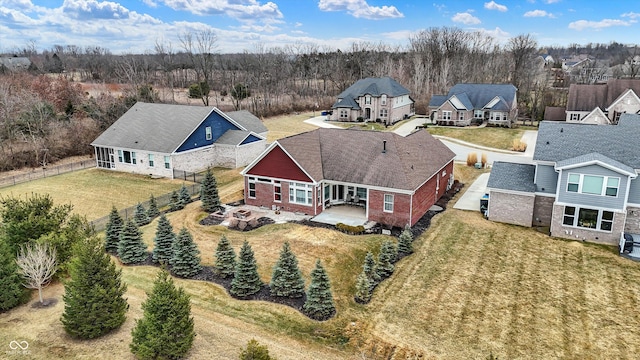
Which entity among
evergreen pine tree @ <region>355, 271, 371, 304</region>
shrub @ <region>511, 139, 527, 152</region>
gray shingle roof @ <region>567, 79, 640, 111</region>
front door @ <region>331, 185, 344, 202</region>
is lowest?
evergreen pine tree @ <region>355, 271, 371, 304</region>

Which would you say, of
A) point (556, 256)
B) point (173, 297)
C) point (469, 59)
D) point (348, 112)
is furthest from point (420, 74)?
point (173, 297)

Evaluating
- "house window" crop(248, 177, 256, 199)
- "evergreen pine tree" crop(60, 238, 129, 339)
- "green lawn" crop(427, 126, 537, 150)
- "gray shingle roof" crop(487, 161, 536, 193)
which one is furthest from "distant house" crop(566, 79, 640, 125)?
"evergreen pine tree" crop(60, 238, 129, 339)

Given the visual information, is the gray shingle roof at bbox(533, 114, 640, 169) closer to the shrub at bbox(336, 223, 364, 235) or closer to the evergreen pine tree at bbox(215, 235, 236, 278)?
the shrub at bbox(336, 223, 364, 235)

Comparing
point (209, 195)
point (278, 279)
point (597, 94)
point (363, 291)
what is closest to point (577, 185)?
point (363, 291)

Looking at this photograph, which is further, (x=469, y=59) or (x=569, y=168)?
(x=469, y=59)

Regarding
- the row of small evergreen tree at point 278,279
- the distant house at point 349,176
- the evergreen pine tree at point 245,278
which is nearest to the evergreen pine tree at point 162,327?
the evergreen pine tree at point 245,278

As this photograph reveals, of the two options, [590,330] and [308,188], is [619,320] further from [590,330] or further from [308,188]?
[308,188]
